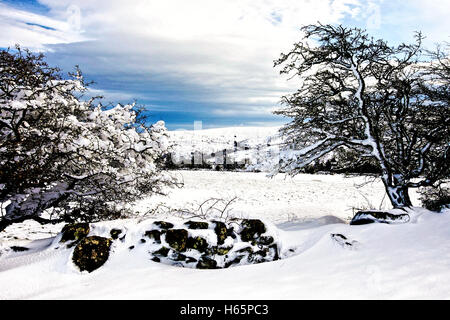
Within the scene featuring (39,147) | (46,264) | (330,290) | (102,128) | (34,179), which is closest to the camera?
(330,290)

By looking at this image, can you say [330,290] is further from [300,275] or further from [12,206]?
[12,206]

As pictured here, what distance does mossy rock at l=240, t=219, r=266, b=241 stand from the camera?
15.5 feet

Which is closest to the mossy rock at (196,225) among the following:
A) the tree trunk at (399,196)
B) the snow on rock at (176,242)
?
the snow on rock at (176,242)

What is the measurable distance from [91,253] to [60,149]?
332cm

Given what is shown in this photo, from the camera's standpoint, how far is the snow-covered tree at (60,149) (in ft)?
17.8

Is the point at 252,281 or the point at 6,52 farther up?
the point at 6,52

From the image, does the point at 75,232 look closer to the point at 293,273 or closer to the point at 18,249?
the point at 18,249

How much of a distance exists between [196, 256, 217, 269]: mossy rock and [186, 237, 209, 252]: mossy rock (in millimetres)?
144

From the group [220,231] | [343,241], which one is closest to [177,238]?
[220,231]

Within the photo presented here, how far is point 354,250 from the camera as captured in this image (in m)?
4.21

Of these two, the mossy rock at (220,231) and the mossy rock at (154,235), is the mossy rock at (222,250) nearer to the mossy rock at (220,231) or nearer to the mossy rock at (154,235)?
the mossy rock at (220,231)

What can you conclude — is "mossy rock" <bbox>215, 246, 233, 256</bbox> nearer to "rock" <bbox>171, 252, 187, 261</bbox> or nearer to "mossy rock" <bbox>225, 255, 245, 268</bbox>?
"mossy rock" <bbox>225, 255, 245, 268</bbox>

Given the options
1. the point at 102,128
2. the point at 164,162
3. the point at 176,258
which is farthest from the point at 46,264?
the point at 164,162
